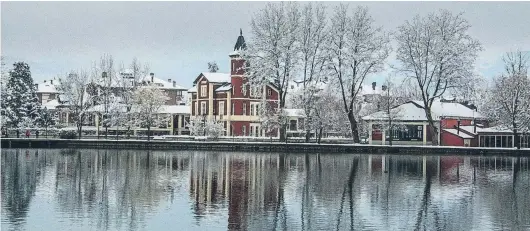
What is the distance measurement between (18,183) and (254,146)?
105ft

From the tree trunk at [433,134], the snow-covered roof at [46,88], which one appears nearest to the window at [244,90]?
the tree trunk at [433,134]

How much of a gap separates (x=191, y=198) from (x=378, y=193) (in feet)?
23.6

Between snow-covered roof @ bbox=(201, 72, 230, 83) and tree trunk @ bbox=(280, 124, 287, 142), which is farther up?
snow-covered roof @ bbox=(201, 72, 230, 83)

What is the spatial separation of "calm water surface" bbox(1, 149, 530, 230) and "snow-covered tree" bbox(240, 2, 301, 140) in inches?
811

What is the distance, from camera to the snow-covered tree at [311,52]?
62438mm

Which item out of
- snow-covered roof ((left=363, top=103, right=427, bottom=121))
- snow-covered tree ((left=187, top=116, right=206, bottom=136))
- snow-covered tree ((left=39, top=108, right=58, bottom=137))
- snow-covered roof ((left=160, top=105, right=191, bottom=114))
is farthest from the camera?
snow-covered roof ((left=160, top=105, right=191, bottom=114))

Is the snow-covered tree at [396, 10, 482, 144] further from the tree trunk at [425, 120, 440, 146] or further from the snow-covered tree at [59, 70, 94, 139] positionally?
the snow-covered tree at [59, 70, 94, 139]

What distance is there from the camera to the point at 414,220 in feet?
68.8

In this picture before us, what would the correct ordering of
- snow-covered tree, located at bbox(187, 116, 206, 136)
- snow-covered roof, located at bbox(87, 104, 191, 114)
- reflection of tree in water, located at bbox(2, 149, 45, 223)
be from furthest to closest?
snow-covered roof, located at bbox(87, 104, 191, 114) < snow-covered tree, located at bbox(187, 116, 206, 136) < reflection of tree in water, located at bbox(2, 149, 45, 223)

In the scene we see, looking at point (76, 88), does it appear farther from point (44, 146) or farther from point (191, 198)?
point (191, 198)

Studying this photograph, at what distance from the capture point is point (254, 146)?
5972 cm

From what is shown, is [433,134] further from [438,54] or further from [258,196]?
[258,196]

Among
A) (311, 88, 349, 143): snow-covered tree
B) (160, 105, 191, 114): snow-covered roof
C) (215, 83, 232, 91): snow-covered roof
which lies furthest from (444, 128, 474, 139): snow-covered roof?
(160, 105, 191, 114): snow-covered roof

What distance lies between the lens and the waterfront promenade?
57.3m
